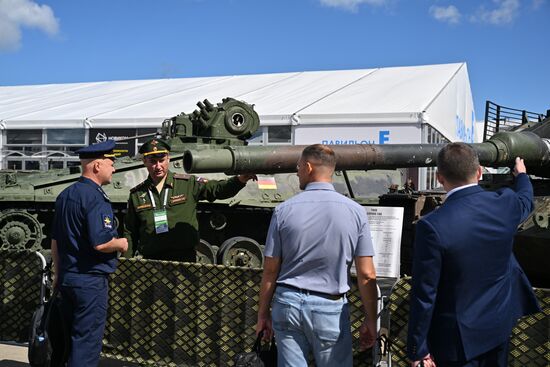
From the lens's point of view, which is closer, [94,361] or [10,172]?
[94,361]

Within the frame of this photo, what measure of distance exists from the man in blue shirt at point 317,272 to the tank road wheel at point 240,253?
7.29 metres

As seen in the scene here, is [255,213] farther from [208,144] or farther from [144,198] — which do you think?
[144,198]

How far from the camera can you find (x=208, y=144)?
12.0 metres

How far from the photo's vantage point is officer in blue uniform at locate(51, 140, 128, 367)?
4.55 m

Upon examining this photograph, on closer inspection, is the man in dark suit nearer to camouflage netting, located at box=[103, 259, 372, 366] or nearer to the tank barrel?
camouflage netting, located at box=[103, 259, 372, 366]

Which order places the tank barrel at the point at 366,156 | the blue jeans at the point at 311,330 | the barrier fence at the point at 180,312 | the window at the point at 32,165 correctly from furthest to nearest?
the window at the point at 32,165 → the tank barrel at the point at 366,156 → the barrier fence at the point at 180,312 → the blue jeans at the point at 311,330

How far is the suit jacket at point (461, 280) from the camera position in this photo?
3191mm

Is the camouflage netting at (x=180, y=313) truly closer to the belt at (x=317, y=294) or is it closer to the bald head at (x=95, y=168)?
the bald head at (x=95, y=168)

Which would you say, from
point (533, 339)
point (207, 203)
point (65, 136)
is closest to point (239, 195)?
point (207, 203)

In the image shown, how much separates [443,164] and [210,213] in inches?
337

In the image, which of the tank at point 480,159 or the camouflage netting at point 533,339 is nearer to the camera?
the camouflage netting at point 533,339

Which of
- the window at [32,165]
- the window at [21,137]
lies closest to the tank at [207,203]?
the window at [32,165]

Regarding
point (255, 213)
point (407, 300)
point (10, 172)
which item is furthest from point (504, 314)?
point (10, 172)

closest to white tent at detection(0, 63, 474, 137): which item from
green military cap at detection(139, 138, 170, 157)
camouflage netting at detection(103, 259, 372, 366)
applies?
green military cap at detection(139, 138, 170, 157)
